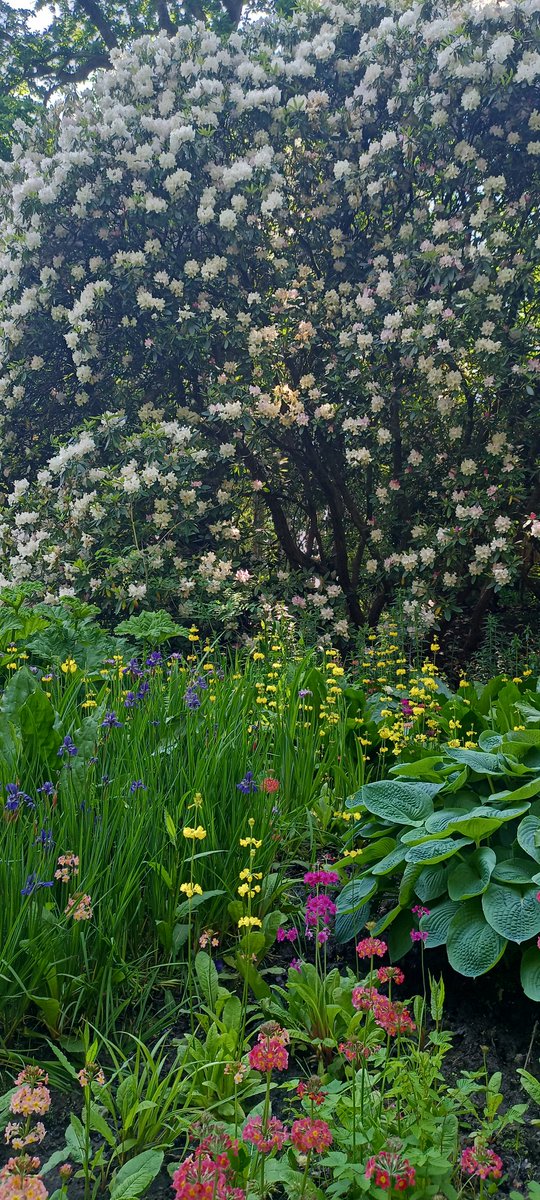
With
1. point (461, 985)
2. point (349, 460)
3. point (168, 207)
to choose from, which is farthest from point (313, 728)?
point (168, 207)

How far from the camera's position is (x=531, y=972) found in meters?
1.61

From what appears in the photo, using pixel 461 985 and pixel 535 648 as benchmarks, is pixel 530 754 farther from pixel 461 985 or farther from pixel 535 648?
pixel 535 648

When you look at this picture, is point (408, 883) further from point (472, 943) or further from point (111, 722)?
point (111, 722)

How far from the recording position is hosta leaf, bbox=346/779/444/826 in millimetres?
1967

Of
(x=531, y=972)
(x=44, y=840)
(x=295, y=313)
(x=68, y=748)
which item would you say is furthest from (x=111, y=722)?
(x=295, y=313)

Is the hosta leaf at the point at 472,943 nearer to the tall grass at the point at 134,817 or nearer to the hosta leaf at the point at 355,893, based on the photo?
the hosta leaf at the point at 355,893

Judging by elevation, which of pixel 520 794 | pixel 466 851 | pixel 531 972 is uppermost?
pixel 520 794

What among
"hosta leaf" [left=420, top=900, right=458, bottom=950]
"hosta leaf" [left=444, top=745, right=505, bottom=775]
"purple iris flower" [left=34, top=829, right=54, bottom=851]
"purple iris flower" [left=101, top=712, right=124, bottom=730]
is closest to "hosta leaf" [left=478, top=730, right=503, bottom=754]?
"hosta leaf" [left=444, top=745, right=505, bottom=775]

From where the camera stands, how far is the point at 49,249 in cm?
552

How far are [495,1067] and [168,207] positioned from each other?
16.8ft

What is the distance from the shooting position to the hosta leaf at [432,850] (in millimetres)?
1749

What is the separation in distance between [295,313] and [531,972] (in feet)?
14.8

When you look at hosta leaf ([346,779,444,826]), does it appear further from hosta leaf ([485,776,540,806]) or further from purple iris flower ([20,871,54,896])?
purple iris flower ([20,871,54,896])

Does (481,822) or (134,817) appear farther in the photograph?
(134,817)
